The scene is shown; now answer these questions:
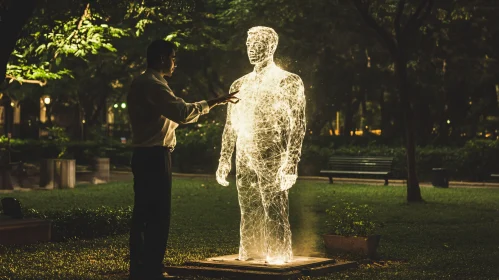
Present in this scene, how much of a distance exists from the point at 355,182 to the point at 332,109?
1409cm

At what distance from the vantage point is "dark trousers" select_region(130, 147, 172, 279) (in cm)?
786

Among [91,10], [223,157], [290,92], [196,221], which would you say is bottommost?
[196,221]

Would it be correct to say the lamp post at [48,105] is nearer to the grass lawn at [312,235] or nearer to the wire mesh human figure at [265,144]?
the grass lawn at [312,235]

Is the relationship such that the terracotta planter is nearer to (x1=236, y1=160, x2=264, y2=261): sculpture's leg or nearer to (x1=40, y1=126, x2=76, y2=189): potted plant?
Answer: (x1=236, y1=160, x2=264, y2=261): sculpture's leg

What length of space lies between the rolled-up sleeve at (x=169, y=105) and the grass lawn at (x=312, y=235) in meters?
2.59

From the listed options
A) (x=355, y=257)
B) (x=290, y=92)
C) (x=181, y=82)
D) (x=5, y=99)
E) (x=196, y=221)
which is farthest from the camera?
(x=5, y=99)

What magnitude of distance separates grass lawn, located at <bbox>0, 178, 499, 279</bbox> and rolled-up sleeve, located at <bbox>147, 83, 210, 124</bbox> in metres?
2.59

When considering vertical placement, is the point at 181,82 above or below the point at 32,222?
above

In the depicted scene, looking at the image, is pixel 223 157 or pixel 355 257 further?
pixel 355 257

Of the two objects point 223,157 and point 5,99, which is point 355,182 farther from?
point 5,99

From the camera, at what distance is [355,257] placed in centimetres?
1112

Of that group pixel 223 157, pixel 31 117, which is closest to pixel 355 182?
pixel 223 157

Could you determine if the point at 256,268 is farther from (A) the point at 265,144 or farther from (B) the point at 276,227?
(A) the point at 265,144

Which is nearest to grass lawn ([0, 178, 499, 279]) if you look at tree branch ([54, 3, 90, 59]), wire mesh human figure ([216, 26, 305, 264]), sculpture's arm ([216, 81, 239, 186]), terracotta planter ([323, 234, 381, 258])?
terracotta planter ([323, 234, 381, 258])
